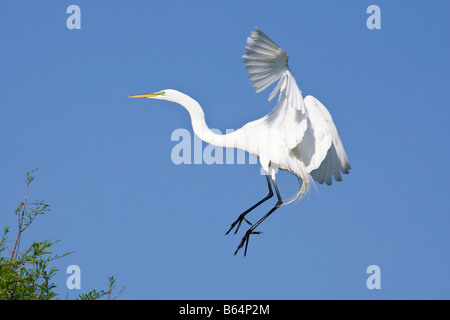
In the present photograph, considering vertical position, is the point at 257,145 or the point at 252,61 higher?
the point at 252,61

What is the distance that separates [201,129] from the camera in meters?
7.95

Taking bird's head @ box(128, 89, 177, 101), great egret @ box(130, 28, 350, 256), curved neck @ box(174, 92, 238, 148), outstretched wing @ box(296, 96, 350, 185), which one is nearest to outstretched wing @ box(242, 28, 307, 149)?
great egret @ box(130, 28, 350, 256)

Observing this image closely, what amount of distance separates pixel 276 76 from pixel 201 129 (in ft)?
5.10

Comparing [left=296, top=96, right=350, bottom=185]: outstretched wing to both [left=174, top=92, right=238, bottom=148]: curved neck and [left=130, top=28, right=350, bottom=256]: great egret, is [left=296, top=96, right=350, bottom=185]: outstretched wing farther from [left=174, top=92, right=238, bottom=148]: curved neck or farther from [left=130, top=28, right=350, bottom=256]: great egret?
[left=174, top=92, right=238, bottom=148]: curved neck

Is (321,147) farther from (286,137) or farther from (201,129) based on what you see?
(201,129)

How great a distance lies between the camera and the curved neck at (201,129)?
26.0ft

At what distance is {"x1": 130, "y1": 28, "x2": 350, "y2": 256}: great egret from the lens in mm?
6844

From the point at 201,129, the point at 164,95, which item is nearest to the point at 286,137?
the point at 201,129
